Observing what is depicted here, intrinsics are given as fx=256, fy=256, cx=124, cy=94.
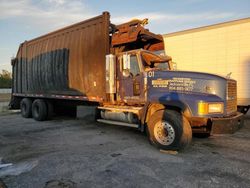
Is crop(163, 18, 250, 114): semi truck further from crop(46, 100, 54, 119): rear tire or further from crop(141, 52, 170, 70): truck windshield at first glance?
crop(46, 100, 54, 119): rear tire

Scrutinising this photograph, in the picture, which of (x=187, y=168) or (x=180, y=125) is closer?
(x=187, y=168)

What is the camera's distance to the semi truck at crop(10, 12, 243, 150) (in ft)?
18.9

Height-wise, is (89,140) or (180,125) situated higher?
(180,125)

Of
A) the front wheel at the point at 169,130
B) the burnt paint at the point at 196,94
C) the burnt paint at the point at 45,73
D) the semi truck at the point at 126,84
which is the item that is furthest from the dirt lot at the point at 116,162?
the burnt paint at the point at 45,73

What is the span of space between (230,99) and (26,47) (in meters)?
9.77

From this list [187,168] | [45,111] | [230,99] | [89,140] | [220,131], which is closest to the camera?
[187,168]

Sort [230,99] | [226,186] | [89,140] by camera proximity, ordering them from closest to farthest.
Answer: [226,186]
[230,99]
[89,140]

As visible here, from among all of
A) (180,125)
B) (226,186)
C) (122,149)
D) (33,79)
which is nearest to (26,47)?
(33,79)

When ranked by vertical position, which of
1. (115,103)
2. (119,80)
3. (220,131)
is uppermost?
(119,80)

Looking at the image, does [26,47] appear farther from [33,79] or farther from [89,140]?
[89,140]

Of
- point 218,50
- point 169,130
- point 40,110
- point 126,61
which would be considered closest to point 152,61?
point 126,61

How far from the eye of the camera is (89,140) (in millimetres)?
7258

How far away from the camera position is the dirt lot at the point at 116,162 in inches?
168

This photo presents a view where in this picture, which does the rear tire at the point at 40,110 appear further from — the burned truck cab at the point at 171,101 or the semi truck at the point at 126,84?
the burned truck cab at the point at 171,101
